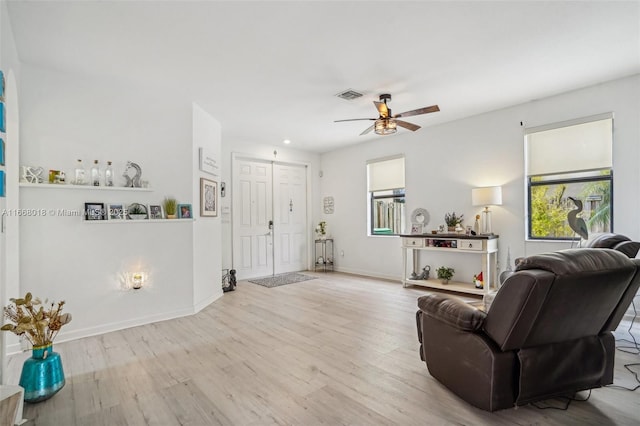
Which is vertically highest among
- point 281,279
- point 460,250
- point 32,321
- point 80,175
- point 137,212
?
point 80,175

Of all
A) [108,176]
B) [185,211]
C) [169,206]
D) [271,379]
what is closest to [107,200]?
[108,176]

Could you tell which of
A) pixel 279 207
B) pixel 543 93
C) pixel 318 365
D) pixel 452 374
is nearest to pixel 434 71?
pixel 543 93

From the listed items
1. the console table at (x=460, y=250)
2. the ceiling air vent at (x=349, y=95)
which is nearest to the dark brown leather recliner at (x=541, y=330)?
the console table at (x=460, y=250)

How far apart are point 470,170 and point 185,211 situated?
4288 mm

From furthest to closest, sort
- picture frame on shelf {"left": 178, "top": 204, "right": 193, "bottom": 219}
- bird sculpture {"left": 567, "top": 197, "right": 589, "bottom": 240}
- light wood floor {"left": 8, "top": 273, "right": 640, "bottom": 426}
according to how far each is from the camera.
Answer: picture frame on shelf {"left": 178, "top": 204, "right": 193, "bottom": 219} → bird sculpture {"left": 567, "top": 197, "right": 589, "bottom": 240} → light wood floor {"left": 8, "top": 273, "right": 640, "bottom": 426}

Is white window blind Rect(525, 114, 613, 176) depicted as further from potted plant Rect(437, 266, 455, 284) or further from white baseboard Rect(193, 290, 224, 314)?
white baseboard Rect(193, 290, 224, 314)

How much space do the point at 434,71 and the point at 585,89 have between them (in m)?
2.13

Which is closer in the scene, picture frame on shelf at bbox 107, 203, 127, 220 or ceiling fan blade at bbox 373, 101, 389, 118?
picture frame on shelf at bbox 107, 203, 127, 220

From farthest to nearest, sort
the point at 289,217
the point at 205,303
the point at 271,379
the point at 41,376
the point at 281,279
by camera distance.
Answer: the point at 289,217, the point at 281,279, the point at 205,303, the point at 271,379, the point at 41,376

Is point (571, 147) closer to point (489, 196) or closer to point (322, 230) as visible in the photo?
point (489, 196)

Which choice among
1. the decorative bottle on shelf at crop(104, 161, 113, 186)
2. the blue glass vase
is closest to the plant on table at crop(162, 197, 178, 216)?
the decorative bottle on shelf at crop(104, 161, 113, 186)

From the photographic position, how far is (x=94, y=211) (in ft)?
11.0

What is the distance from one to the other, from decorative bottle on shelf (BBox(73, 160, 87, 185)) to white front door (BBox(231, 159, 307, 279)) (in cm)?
284

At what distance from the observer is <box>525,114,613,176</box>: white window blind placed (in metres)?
3.84
